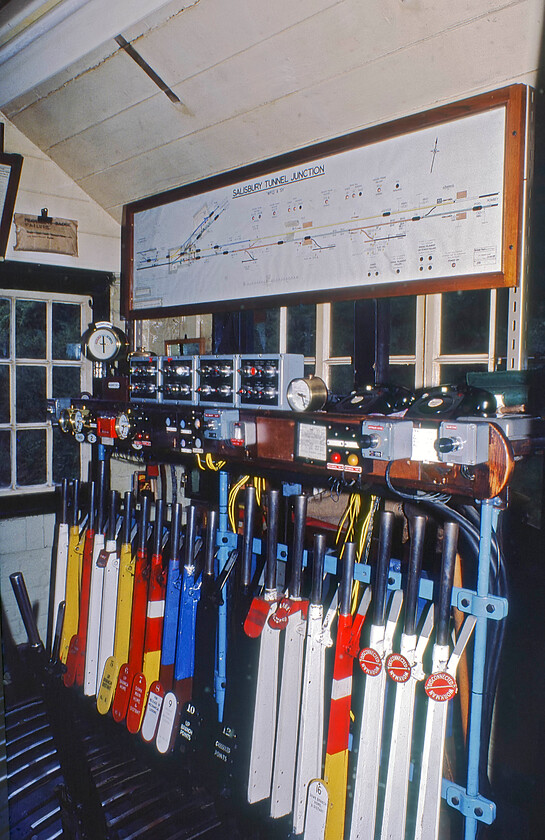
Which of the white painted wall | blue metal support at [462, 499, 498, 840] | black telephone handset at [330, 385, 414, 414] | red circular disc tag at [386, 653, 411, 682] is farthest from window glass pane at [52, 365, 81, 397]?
blue metal support at [462, 499, 498, 840]

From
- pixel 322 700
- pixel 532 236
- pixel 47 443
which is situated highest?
pixel 532 236

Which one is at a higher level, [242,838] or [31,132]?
[31,132]

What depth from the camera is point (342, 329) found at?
111 inches

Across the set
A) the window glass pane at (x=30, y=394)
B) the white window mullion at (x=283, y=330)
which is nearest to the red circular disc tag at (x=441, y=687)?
the white window mullion at (x=283, y=330)

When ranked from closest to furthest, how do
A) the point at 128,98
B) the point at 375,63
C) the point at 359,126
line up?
the point at 375,63 < the point at 359,126 < the point at 128,98

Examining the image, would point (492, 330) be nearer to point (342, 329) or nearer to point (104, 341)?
point (342, 329)

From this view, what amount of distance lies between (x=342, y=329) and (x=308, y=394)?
31.5 inches

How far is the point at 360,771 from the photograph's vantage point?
188cm

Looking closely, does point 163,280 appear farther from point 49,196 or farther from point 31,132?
point 31,132

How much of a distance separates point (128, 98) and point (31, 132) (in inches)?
34.7

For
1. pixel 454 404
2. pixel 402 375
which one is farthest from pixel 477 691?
pixel 402 375

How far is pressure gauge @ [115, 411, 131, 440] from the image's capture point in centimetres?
281

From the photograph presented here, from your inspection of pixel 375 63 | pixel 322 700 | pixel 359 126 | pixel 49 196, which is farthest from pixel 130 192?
pixel 322 700

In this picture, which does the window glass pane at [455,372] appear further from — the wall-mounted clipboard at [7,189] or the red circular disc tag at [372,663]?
the wall-mounted clipboard at [7,189]
